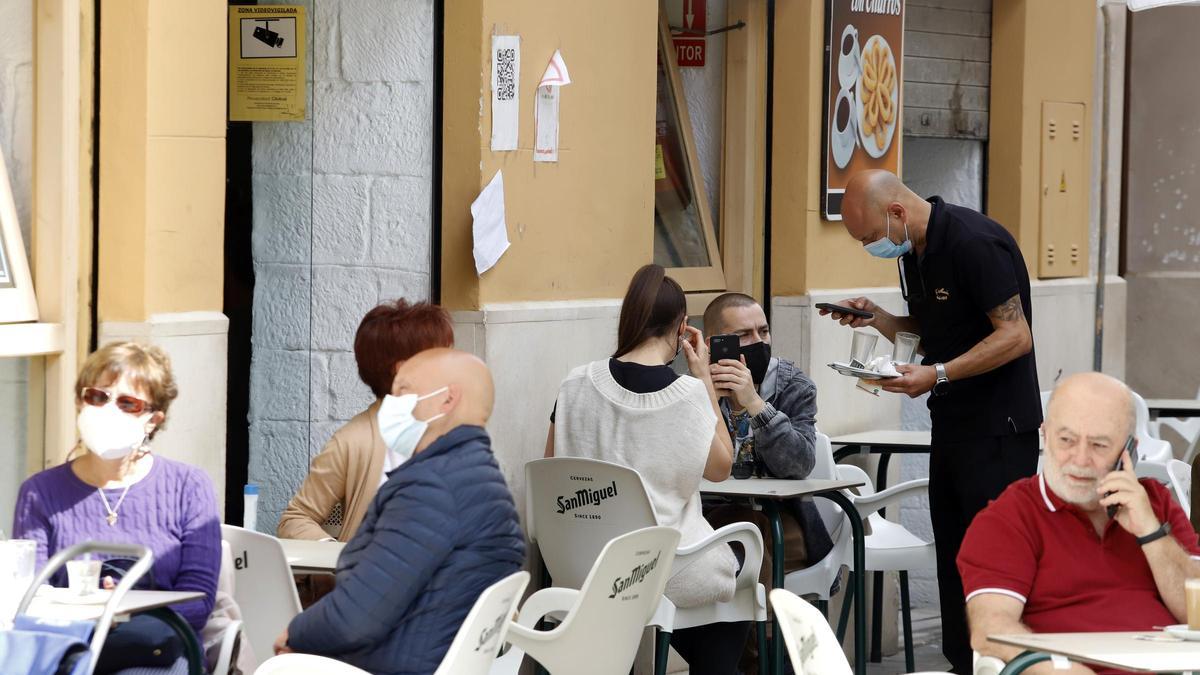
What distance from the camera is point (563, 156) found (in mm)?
6059

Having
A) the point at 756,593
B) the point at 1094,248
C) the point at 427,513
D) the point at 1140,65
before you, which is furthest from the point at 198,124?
the point at 1140,65

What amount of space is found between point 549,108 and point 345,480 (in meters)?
1.80

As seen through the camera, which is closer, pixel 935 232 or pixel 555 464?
pixel 555 464

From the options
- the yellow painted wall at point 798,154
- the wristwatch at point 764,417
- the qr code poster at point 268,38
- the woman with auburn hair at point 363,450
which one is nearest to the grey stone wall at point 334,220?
the qr code poster at point 268,38

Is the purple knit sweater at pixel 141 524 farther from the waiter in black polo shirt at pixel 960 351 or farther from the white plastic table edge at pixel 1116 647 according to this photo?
the waiter in black polo shirt at pixel 960 351

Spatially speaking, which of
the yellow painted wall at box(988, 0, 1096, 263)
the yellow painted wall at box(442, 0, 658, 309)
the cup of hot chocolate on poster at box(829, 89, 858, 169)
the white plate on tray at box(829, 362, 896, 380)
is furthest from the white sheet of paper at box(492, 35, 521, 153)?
the yellow painted wall at box(988, 0, 1096, 263)

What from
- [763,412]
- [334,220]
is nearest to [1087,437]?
[763,412]

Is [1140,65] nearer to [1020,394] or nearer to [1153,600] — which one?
[1020,394]

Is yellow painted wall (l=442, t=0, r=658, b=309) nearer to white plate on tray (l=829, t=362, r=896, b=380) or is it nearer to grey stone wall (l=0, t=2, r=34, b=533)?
white plate on tray (l=829, t=362, r=896, b=380)

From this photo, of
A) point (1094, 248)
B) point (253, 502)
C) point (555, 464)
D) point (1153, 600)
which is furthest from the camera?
point (1094, 248)

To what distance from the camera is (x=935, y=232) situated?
574cm

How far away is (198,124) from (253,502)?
115 centimetres

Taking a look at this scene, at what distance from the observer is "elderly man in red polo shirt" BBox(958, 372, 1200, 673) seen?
3.90 meters

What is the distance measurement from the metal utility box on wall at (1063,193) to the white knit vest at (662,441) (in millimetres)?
4969
